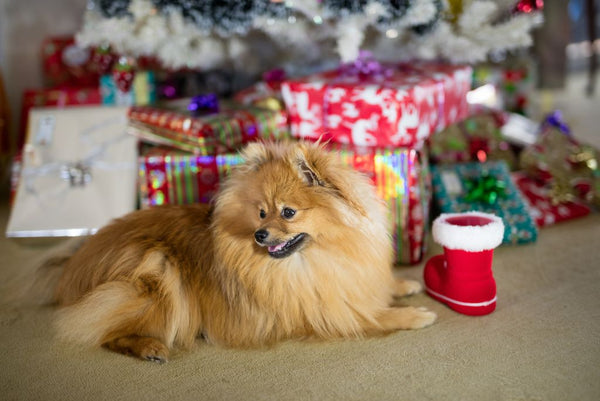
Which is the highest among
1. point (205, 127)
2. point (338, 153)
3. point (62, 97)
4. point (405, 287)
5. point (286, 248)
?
point (62, 97)

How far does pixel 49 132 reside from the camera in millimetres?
2713

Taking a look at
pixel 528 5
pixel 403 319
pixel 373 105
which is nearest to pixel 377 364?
pixel 403 319

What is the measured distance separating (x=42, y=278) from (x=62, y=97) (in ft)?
5.79

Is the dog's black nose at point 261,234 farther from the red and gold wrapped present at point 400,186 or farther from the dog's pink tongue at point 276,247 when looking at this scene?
the red and gold wrapped present at point 400,186

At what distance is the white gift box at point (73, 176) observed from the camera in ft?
8.56

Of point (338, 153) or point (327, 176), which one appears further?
point (338, 153)

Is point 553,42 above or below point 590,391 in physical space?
above

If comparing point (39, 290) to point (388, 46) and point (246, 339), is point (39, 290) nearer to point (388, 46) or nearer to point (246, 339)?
point (246, 339)

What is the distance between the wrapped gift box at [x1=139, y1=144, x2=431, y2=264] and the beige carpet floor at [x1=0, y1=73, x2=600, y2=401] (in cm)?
35

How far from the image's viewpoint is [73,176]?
2.66 meters

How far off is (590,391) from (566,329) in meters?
0.32

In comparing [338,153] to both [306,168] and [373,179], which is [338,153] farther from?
[306,168]

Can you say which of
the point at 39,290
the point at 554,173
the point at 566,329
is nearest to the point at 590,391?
the point at 566,329

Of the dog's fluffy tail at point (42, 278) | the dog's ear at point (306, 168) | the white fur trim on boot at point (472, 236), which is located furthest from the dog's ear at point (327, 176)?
the dog's fluffy tail at point (42, 278)
